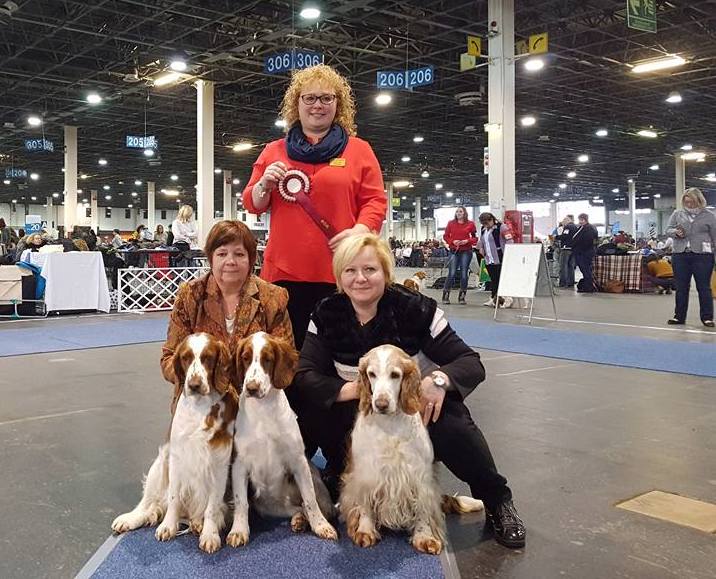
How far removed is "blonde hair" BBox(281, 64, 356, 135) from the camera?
246 centimetres

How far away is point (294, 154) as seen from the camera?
2516mm

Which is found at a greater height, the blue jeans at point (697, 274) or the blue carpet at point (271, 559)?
the blue jeans at point (697, 274)

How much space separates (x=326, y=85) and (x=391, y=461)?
1.33 meters

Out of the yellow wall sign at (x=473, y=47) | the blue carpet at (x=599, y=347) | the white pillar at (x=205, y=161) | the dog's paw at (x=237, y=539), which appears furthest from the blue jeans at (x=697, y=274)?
the white pillar at (x=205, y=161)

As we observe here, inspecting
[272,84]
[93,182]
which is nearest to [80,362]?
[272,84]

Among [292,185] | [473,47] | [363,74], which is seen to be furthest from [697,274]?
[363,74]

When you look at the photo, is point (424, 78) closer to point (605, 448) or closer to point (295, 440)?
point (605, 448)

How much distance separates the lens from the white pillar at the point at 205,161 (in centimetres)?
1423

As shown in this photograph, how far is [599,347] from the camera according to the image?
252 inches

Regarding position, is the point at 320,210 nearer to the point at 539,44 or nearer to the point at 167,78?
the point at 539,44

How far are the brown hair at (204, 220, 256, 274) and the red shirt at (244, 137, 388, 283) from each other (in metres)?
0.22

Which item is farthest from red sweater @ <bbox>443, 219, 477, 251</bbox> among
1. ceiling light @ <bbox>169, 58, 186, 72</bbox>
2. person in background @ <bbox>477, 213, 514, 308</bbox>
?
ceiling light @ <bbox>169, 58, 186, 72</bbox>

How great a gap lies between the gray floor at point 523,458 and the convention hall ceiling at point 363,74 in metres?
8.70

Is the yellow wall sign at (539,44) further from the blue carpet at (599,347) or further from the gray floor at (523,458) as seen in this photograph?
the gray floor at (523,458)
